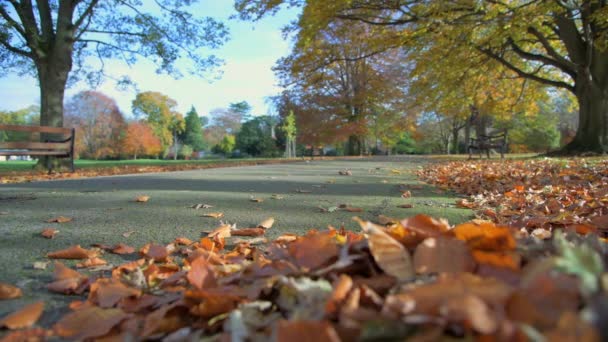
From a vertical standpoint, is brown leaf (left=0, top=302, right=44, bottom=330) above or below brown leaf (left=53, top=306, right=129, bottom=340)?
below

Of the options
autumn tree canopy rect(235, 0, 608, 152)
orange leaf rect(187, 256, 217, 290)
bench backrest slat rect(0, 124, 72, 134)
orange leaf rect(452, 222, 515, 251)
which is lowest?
orange leaf rect(187, 256, 217, 290)

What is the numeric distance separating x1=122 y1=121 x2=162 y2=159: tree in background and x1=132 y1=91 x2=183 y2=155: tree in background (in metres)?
3.52

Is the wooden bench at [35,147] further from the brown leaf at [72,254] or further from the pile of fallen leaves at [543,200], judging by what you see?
the pile of fallen leaves at [543,200]

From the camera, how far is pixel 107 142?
45156 millimetres

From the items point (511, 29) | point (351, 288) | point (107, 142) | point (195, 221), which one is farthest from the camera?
point (107, 142)

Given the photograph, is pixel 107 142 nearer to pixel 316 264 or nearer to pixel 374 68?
pixel 374 68

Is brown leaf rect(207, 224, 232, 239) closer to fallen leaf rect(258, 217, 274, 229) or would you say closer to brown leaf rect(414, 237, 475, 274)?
fallen leaf rect(258, 217, 274, 229)

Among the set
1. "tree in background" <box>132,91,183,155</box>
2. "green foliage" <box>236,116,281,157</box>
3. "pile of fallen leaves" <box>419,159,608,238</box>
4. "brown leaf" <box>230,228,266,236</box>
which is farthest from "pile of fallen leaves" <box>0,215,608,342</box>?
"tree in background" <box>132,91,183,155</box>

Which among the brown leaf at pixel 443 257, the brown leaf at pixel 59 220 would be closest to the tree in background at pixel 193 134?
the brown leaf at pixel 59 220

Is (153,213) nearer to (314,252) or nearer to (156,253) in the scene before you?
(156,253)

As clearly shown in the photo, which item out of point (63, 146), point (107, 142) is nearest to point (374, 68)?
point (63, 146)

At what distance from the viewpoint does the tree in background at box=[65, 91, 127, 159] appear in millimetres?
42906

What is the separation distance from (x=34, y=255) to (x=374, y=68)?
26704 millimetres

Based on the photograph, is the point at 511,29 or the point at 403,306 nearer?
the point at 403,306
